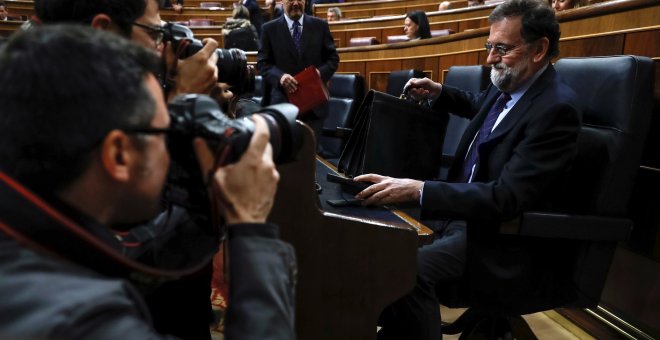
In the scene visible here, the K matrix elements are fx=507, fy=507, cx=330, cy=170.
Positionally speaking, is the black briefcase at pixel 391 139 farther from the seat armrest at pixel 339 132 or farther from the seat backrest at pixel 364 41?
the seat backrest at pixel 364 41

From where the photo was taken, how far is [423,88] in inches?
43.4

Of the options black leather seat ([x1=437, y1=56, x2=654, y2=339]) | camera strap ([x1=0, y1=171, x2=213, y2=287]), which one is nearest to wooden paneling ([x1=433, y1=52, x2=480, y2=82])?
black leather seat ([x1=437, y1=56, x2=654, y2=339])

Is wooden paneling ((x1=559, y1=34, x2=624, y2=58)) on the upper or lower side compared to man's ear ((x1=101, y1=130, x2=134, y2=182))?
lower

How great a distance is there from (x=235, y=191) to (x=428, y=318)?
52 cm

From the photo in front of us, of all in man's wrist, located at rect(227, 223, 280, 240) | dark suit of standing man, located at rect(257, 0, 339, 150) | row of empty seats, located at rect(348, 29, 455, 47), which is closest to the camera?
man's wrist, located at rect(227, 223, 280, 240)

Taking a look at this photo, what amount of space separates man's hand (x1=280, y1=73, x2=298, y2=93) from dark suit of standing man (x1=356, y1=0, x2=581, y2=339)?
0.66 m

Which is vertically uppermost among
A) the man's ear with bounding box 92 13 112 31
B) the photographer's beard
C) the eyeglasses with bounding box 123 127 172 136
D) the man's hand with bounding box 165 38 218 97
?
the man's ear with bounding box 92 13 112 31

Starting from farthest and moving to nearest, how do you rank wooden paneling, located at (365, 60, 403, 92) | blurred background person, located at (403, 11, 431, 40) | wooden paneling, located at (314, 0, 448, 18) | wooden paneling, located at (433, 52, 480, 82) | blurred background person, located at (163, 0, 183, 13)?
blurred background person, located at (163, 0, 183, 13) → wooden paneling, located at (314, 0, 448, 18) → blurred background person, located at (403, 11, 431, 40) → wooden paneling, located at (365, 60, 403, 92) → wooden paneling, located at (433, 52, 480, 82)

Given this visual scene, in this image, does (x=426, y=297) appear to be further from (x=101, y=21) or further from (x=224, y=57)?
(x=101, y=21)

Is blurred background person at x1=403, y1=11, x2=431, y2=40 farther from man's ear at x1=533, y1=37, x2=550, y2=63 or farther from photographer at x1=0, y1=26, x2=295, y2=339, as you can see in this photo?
photographer at x1=0, y1=26, x2=295, y2=339

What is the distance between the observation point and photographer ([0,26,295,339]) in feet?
0.92

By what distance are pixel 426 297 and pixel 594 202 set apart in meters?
0.31

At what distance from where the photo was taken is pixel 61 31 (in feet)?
1.06

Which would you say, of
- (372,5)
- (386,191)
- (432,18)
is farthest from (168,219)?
(372,5)
